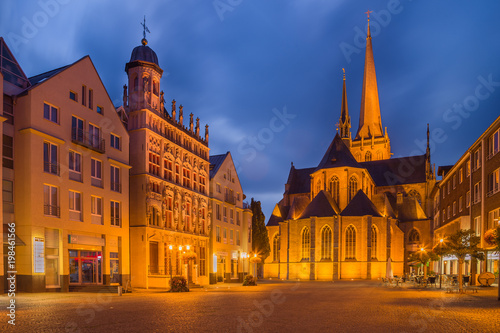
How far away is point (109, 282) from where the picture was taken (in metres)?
35.3

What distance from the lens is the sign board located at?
28.7m

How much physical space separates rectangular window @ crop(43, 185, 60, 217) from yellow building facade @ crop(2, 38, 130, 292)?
0.06 metres

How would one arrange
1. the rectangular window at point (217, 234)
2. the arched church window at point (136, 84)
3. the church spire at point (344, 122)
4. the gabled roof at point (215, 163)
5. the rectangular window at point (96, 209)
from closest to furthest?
the rectangular window at point (96, 209) < the arched church window at point (136, 84) < the rectangular window at point (217, 234) < the gabled roof at point (215, 163) < the church spire at point (344, 122)

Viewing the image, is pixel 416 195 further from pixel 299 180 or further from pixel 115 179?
pixel 115 179

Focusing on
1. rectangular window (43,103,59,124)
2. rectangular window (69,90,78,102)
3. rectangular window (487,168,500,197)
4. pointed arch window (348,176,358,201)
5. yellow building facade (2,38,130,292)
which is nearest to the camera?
yellow building facade (2,38,130,292)

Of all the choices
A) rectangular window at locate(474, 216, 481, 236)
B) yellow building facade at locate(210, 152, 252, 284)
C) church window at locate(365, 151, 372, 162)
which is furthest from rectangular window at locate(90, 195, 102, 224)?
church window at locate(365, 151, 372, 162)

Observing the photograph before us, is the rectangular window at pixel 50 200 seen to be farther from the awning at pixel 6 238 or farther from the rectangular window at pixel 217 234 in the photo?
the rectangular window at pixel 217 234

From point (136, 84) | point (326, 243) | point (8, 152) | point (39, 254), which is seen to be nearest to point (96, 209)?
point (39, 254)

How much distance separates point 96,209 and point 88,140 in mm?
4910

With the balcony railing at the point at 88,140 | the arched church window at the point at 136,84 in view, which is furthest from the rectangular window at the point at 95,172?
the arched church window at the point at 136,84

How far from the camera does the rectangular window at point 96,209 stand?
34.6 m

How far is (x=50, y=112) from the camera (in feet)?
103

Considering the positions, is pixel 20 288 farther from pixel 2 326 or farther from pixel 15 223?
pixel 2 326

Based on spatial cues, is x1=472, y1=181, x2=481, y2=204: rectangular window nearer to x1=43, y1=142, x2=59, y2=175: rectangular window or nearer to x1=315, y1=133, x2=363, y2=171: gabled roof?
x1=43, y1=142, x2=59, y2=175: rectangular window
